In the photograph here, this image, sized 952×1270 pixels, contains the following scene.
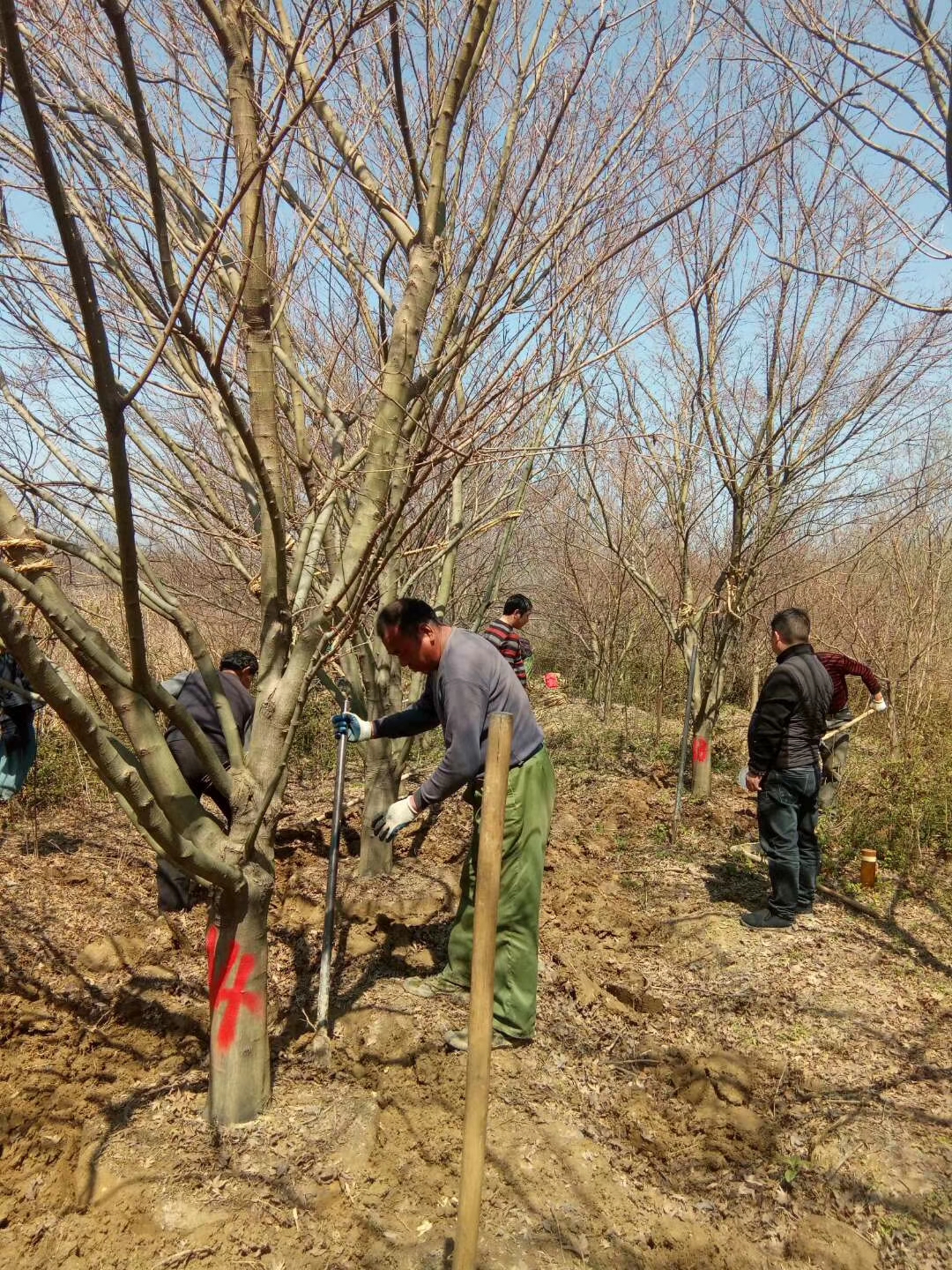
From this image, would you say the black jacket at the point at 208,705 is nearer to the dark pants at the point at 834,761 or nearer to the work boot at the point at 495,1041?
the work boot at the point at 495,1041

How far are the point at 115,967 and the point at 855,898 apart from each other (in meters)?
4.33

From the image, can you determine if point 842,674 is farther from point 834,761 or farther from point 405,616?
point 405,616

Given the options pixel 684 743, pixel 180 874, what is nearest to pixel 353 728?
pixel 180 874

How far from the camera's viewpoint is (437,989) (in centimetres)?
346

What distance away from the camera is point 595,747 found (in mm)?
8812

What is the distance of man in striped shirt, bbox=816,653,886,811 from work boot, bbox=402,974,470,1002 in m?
2.92

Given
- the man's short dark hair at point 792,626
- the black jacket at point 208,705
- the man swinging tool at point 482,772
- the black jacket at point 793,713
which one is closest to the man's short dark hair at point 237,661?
the black jacket at point 208,705

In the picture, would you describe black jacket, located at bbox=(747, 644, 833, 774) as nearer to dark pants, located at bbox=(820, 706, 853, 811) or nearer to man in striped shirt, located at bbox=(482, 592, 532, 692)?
dark pants, located at bbox=(820, 706, 853, 811)

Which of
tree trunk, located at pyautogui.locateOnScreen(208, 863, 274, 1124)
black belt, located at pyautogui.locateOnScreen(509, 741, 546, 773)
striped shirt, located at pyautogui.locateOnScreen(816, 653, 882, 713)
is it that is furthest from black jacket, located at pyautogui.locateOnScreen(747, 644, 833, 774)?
tree trunk, located at pyautogui.locateOnScreen(208, 863, 274, 1124)

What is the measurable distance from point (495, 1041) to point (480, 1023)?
1562 mm

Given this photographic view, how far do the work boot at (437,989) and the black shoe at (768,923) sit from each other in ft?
5.91

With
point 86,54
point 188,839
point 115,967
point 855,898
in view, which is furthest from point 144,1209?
point 855,898

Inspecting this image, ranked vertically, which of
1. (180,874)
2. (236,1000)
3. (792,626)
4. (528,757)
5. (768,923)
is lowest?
(180,874)

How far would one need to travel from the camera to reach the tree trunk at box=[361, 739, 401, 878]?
4375 millimetres
